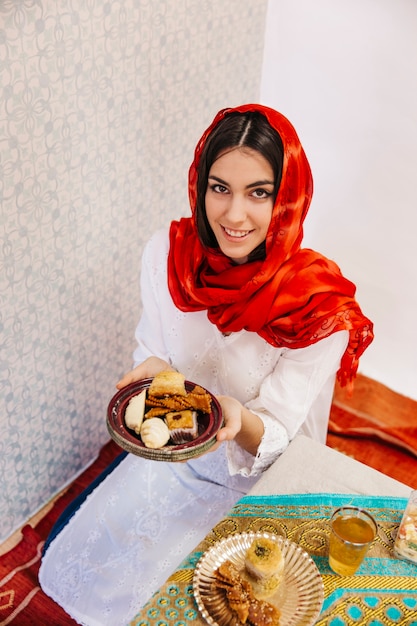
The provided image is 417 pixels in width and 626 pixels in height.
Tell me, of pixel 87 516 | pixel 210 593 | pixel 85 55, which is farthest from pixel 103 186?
pixel 210 593

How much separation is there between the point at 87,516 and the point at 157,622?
0.69 metres

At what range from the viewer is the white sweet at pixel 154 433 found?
123cm

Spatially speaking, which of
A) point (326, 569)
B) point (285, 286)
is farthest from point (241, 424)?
point (326, 569)

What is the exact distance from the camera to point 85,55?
168 centimetres

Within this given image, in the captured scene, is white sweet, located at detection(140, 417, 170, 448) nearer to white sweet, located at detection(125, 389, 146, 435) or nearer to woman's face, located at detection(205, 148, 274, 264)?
white sweet, located at detection(125, 389, 146, 435)

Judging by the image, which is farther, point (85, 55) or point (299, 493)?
point (85, 55)

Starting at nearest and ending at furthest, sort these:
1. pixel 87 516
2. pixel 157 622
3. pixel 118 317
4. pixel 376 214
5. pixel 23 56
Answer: pixel 157 622 < pixel 23 56 < pixel 87 516 < pixel 118 317 < pixel 376 214

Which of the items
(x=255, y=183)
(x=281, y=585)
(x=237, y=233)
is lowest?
(x=281, y=585)

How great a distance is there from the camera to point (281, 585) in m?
1.05

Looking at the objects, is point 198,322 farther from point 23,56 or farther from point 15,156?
point 23,56

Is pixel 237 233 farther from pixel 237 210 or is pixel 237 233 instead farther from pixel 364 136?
pixel 364 136

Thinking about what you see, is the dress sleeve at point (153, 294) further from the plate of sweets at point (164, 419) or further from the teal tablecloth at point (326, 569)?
the teal tablecloth at point (326, 569)

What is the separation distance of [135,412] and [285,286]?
0.45 meters

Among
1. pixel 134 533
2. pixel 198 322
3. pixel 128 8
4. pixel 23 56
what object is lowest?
pixel 134 533
